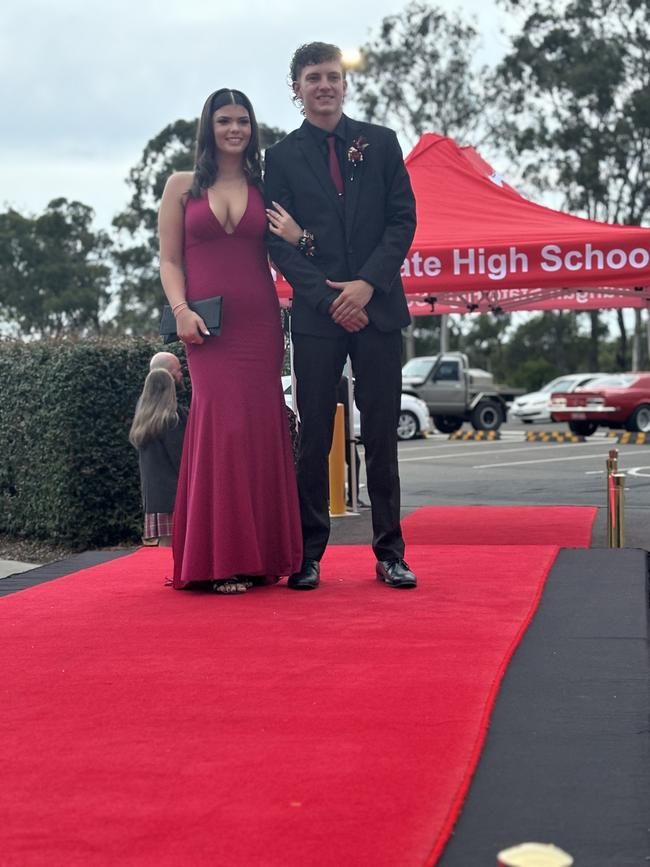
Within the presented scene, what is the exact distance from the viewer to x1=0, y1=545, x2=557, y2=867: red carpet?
2.36 metres

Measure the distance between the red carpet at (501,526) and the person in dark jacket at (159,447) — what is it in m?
1.38

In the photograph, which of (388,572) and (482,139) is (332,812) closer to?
(388,572)

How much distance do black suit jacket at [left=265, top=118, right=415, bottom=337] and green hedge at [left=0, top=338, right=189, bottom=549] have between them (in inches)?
145

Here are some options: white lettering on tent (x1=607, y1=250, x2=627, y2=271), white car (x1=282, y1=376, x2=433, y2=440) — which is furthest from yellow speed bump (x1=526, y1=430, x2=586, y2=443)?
white lettering on tent (x1=607, y1=250, x2=627, y2=271)

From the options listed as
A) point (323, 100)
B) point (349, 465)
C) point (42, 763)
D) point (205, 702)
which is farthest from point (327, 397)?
point (349, 465)

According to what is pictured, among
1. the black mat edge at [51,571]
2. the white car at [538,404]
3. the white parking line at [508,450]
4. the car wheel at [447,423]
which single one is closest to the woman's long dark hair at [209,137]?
the black mat edge at [51,571]

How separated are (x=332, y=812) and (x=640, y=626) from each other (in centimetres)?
192

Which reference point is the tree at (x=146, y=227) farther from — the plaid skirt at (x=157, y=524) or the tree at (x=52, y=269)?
the plaid skirt at (x=157, y=524)

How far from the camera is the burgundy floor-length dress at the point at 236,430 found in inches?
196

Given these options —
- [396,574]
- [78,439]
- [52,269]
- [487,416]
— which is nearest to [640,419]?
[487,416]

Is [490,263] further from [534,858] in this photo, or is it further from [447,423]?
[447,423]

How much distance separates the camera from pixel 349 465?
10219 mm

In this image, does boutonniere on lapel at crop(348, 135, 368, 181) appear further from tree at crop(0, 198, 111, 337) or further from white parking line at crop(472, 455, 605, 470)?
tree at crop(0, 198, 111, 337)

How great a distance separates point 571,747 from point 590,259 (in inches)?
182
